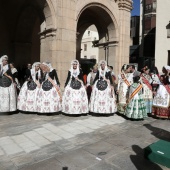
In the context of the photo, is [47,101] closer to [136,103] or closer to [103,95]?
[103,95]

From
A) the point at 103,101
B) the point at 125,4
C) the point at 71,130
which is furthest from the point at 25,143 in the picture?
the point at 125,4

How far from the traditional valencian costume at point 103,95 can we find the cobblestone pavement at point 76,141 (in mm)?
262

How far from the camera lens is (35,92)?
259 inches

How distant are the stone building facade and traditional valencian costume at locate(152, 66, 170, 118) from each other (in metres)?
4.24

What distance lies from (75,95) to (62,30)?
398cm

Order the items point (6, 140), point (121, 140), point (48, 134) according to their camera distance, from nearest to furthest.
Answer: point (6, 140), point (121, 140), point (48, 134)

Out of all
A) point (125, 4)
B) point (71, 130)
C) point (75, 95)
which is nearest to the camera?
point (71, 130)

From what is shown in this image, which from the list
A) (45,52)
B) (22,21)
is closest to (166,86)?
(45,52)

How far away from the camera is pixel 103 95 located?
6.39 m

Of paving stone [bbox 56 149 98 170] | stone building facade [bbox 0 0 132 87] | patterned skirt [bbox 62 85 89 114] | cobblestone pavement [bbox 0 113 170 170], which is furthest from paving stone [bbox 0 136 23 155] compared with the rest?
stone building facade [bbox 0 0 132 87]

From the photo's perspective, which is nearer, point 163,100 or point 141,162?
point 141,162

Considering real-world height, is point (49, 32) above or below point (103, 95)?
above

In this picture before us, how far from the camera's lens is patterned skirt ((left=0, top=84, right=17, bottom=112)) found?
6.32 m

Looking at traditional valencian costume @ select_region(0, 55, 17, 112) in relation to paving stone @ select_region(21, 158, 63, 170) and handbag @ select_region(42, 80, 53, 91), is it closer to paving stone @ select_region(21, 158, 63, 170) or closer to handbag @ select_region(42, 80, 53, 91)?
handbag @ select_region(42, 80, 53, 91)
